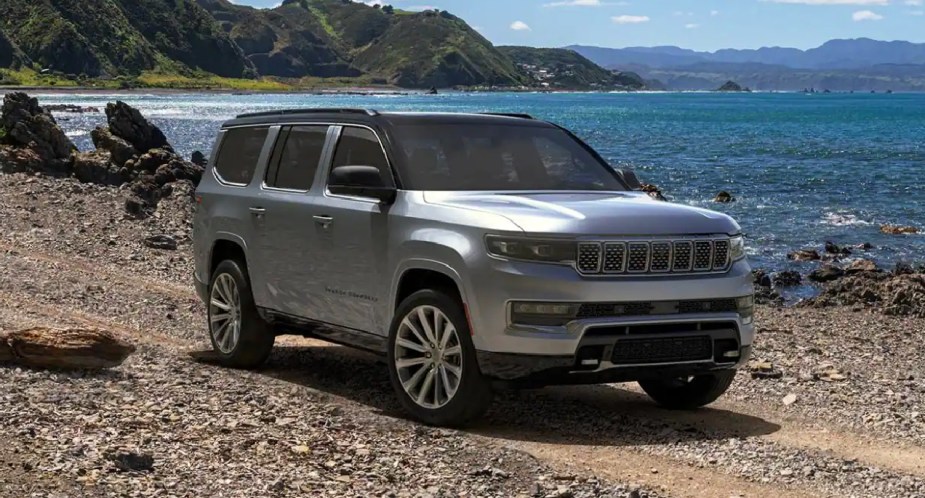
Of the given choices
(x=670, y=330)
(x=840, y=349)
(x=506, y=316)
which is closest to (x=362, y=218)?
(x=506, y=316)

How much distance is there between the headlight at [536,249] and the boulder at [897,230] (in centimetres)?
2927

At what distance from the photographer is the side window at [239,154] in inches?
399

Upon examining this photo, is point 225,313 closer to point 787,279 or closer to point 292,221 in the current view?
point 292,221

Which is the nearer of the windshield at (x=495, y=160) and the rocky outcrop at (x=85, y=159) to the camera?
the windshield at (x=495, y=160)

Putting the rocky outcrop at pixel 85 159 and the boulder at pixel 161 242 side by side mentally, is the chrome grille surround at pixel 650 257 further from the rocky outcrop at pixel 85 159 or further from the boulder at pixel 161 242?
the rocky outcrop at pixel 85 159

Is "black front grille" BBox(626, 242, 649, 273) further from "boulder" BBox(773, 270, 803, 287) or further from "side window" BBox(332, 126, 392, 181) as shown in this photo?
"boulder" BBox(773, 270, 803, 287)

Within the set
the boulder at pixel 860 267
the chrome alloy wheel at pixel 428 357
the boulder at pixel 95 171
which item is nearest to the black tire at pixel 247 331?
the chrome alloy wheel at pixel 428 357

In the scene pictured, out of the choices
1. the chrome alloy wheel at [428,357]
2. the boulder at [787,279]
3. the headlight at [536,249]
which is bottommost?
the boulder at [787,279]

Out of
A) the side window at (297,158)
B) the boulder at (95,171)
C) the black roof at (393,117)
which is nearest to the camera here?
the black roof at (393,117)

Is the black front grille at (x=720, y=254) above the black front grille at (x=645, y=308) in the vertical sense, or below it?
above

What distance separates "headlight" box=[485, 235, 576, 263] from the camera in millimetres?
7496

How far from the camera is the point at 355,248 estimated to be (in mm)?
8680

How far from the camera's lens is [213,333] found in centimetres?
1048

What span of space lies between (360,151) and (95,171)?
25.5 m
